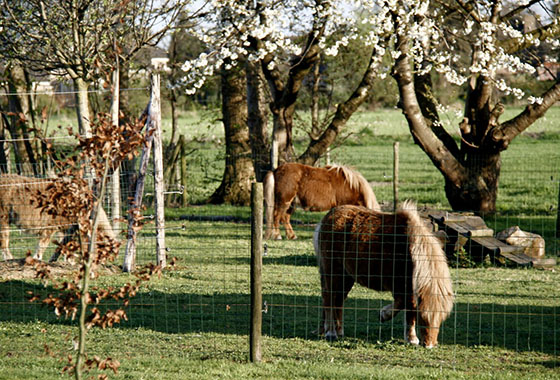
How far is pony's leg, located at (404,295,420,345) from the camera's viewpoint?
6.68m

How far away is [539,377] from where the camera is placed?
19.1ft

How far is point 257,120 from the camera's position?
17.9 metres

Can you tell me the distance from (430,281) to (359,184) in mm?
7434

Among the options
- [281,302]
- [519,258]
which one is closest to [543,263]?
[519,258]

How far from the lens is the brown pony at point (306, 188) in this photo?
13953 millimetres

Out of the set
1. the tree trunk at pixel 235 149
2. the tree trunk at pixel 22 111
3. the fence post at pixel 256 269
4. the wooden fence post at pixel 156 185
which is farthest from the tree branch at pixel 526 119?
the tree trunk at pixel 22 111

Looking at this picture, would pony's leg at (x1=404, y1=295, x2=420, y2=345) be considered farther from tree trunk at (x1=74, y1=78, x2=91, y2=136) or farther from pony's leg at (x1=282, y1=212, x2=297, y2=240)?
pony's leg at (x1=282, y1=212, x2=297, y2=240)

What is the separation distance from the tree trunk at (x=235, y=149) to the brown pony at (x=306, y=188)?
4.69 m

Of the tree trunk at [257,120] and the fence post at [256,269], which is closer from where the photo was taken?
the fence post at [256,269]

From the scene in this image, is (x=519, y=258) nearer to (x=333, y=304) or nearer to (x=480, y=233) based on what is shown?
(x=480, y=233)

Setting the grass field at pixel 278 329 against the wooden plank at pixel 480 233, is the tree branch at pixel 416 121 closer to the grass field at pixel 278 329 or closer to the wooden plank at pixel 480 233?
the grass field at pixel 278 329

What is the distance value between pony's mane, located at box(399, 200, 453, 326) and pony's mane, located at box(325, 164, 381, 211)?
6799 mm

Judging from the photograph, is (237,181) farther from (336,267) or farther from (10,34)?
(336,267)

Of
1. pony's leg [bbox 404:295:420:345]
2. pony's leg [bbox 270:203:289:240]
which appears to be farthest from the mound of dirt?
pony's leg [bbox 404:295:420:345]
